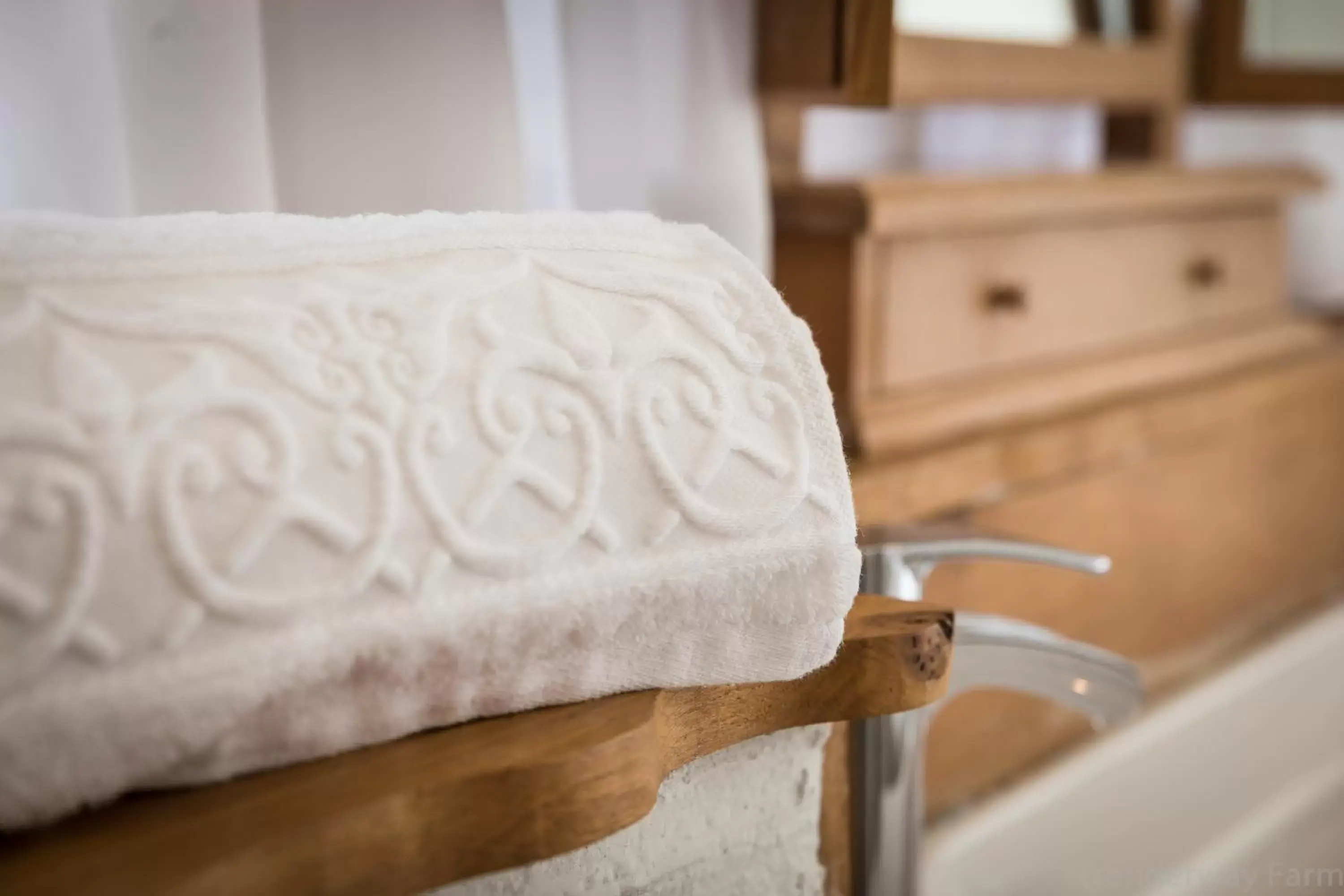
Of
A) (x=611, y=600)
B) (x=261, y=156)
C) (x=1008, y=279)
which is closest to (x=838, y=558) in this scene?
(x=611, y=600)

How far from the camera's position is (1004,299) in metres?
0.79

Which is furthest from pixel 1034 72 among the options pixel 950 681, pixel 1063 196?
pixel 950 681

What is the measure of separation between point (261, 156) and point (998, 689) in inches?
26.8

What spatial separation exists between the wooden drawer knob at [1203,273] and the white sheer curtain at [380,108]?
0.48m

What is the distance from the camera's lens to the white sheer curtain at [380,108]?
425 mm

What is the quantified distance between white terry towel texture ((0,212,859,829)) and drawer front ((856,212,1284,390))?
44 cm

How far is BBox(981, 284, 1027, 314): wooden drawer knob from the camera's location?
2.56 feet

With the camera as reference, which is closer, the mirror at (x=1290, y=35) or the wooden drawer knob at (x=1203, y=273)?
the wooden drawer knob at (x=1203, y=273)

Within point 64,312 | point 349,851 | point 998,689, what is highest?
point 64,312

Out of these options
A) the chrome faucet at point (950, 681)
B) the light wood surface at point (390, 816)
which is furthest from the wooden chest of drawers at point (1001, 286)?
the light wood surface at point (390, 816)

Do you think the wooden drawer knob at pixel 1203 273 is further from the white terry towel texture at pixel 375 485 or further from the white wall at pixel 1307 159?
the white terry towel texture at pixel 375 485

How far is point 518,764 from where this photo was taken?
0.25 metres

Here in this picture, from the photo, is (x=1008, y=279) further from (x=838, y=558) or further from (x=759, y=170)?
(x=838, y=558)

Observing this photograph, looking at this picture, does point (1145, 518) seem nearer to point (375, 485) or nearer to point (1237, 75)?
point (1237, 75)
